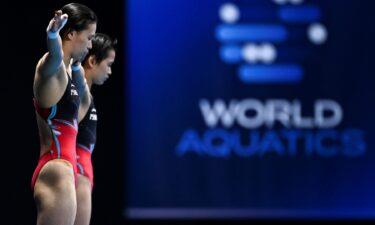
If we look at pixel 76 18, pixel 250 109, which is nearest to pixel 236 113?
pixel 250 109

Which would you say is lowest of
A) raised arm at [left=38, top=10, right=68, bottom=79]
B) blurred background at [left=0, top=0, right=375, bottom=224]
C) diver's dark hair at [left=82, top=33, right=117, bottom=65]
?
blurred background at [left=0, top=0, right=375, bottom=224]

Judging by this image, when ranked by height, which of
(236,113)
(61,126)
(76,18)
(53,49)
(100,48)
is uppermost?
(76,18)

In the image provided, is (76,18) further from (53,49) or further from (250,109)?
(250,109)

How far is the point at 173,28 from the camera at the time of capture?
278 inches

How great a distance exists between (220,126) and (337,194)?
3.68ft

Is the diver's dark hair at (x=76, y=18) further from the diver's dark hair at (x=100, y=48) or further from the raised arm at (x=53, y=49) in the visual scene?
the diver's dark hair at (x=100, y=48)

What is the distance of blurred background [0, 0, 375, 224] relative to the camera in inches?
277

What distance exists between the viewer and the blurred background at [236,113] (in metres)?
7.02

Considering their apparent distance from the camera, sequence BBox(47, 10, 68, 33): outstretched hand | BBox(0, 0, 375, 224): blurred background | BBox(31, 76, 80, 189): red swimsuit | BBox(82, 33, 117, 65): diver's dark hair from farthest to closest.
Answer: BBox(0, 0, 375, 224): blurred background → BBox(82, 33, 117, 65): diver's dark hair → BBox(31, 76, 80, 189): red swimsuit → BBox(47, 10, 68, 33): outstretched hand

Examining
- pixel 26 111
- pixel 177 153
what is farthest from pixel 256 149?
pixel 26 111

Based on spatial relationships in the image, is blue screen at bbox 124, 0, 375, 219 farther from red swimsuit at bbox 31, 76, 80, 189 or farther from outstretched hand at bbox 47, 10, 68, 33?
outstretched hand at bbox 47, 10, 68, 33

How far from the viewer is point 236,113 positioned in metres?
7.02

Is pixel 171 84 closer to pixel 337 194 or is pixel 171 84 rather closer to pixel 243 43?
pixel 243 43

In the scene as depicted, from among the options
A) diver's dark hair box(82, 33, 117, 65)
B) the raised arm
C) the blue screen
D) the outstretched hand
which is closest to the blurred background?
the blue screen
